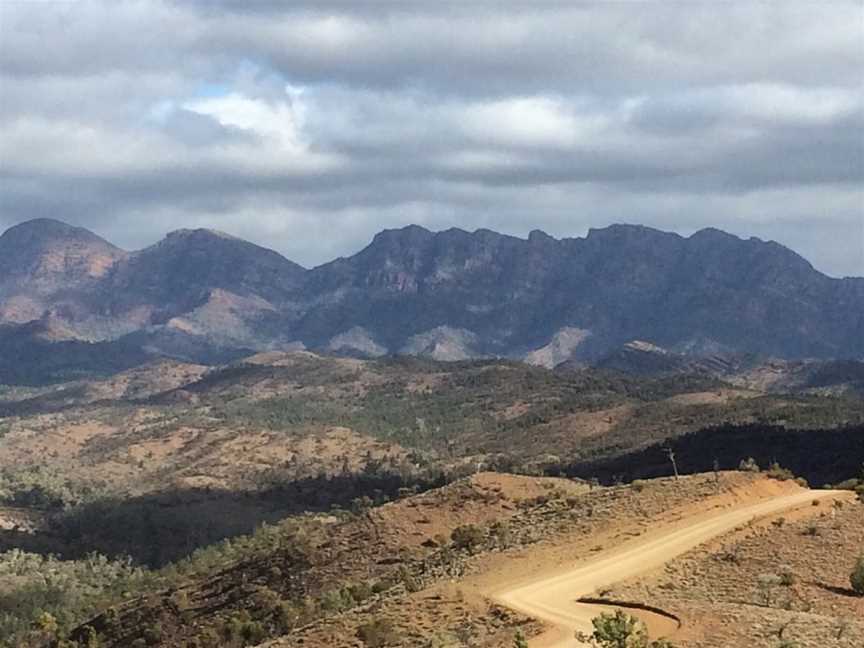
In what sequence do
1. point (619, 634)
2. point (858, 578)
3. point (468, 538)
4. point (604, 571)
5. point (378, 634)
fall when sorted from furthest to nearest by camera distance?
point (468, 538)
point (604, 571)
point (858, 578)
point (378, 634)
point (619, 634)

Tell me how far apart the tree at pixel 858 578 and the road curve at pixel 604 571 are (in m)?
8.05

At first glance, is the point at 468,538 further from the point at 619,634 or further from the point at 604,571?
the point at 619,634

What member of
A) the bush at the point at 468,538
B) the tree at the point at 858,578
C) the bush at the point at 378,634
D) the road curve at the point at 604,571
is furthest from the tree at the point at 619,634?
the bush at the point at 468,538

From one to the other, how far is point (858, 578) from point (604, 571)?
10833 millimetres

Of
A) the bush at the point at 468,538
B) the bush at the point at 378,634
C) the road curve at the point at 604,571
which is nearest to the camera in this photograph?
the road curve at the point at 604,571

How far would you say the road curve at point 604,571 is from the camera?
47.2 m

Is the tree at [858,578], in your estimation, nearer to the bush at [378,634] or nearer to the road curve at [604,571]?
the road curve at [604,571]

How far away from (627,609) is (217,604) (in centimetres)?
4367

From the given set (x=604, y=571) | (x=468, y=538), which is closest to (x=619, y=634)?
(x=604, y=571)

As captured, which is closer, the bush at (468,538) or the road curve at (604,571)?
the road curve at (604,571)

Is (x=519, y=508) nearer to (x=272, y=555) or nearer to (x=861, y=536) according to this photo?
(x=272, y=555)

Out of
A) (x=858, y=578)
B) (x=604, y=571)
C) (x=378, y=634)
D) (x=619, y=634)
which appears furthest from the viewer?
(x=604, y=571)

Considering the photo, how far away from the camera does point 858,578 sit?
5131 cm

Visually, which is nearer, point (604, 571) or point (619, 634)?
point (619, 634)
